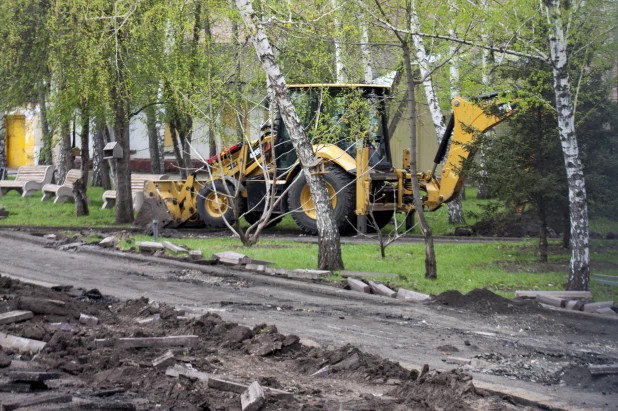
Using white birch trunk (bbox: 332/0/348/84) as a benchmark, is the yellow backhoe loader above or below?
below

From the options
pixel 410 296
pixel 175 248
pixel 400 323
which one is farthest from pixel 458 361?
pixel 175 248

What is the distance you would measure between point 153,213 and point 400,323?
1230 cm

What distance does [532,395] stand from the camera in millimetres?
7008

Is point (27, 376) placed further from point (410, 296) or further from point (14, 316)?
point (410, 296)

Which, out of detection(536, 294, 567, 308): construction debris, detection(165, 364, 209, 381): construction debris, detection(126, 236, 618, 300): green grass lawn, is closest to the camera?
detection(165, 364, 209, 381): construction debris

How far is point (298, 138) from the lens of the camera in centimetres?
1388

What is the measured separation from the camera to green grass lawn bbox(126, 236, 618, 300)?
1312 cm

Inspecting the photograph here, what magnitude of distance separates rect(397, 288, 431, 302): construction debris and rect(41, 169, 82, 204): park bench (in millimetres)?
16023

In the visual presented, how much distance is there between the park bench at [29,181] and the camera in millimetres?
28625

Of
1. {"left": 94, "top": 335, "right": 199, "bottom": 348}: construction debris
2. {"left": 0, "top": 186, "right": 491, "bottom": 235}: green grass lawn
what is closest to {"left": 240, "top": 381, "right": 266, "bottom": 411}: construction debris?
{"left": 94, "top": 335, "right": 199, "bottom": 348}: construction debris

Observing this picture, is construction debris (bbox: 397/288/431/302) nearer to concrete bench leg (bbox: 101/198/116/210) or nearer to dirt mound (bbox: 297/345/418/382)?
dirt mound (bbox: 297/345/418/382)

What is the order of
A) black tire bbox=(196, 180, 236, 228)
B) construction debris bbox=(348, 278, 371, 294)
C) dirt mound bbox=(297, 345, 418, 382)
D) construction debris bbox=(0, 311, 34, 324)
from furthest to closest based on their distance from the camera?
black tire bbox=(196, 180, 236, 228) < construction debris bbox=(348, 278, 371, 294) < construction debris bbox=(0, 311, 34, 324) < dirt mound bbox=(297, 345, 418, 382)

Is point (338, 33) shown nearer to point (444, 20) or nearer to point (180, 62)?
point (444, 20)

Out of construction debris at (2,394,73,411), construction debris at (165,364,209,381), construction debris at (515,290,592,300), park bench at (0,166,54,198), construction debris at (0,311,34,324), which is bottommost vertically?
construction debris at (165,364,209,381)
